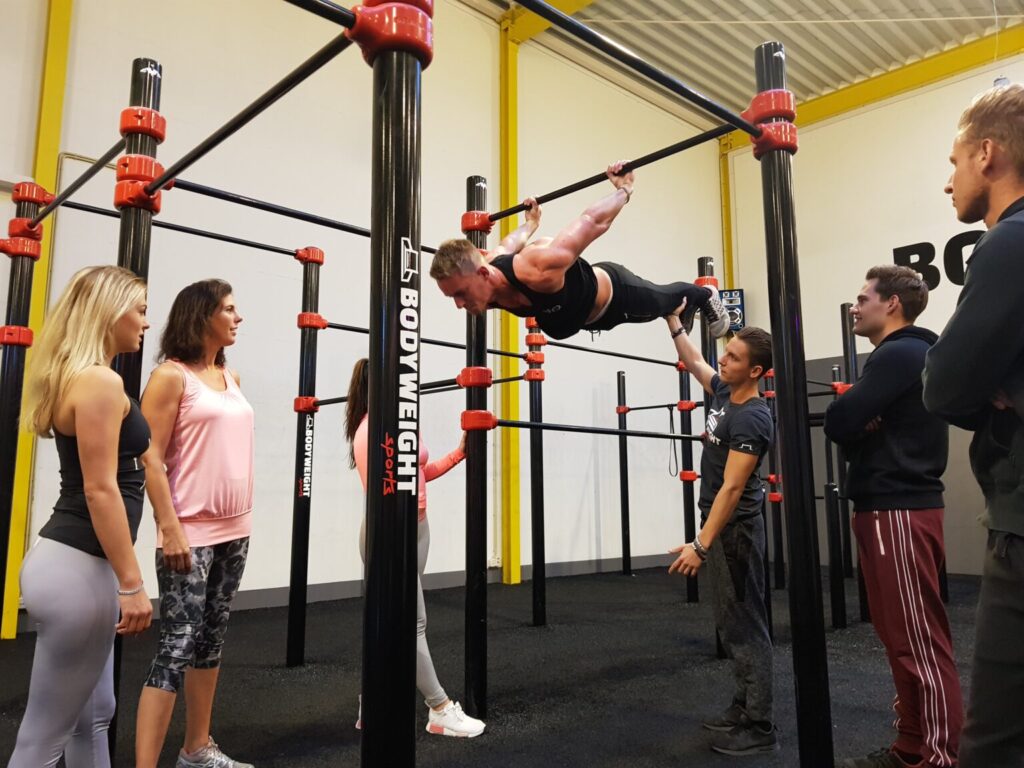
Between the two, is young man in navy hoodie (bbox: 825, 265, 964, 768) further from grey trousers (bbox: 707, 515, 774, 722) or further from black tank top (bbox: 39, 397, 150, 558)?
black tank top (bbox: 39, 397, 150, 558)

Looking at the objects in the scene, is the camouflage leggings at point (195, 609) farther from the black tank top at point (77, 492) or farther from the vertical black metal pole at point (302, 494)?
the vertical black metal pole at point (302, 494)

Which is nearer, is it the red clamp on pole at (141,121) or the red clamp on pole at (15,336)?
the red clamp on pole at (141,121)

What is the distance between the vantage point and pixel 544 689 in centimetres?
292

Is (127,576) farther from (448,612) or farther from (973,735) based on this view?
(448,612)

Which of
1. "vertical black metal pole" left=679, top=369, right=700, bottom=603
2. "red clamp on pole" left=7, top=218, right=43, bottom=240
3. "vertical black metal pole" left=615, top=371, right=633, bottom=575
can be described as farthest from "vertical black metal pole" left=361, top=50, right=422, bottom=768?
"vertical black metal pole" left=615, top=371, right=633, bottom=575

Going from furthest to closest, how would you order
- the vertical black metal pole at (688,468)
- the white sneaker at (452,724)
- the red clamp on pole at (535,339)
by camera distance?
the vertical black metal pole at (688,468), the red clamp on pole at (535,339), the white sneaker at (452,724)

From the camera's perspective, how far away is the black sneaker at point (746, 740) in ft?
7.45

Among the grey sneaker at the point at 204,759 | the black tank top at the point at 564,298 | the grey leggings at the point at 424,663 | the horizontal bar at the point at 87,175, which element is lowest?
the grey sneaker at the point at 204,759

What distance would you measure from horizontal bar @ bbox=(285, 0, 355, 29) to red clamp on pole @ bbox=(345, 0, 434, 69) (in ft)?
0.04

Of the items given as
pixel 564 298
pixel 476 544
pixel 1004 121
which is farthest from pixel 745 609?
pixel 1004 121

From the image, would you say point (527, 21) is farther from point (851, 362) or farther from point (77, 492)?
point (77, 492)

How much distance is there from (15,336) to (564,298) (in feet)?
7.30

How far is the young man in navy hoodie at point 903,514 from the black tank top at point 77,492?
1.88 metres

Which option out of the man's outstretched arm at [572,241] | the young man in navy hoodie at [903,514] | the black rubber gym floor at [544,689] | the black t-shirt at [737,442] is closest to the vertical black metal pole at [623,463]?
the black rubber gym floor at [544,689]
